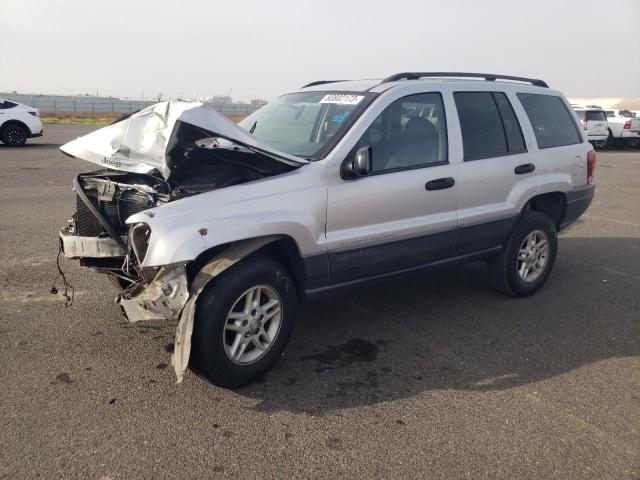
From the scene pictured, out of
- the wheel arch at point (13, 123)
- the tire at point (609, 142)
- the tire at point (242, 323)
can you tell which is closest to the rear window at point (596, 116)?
the tire at point (609, 142)

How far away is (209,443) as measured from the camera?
2883 mm

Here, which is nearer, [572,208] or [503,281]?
[503,281]

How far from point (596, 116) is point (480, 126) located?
70.7 ft

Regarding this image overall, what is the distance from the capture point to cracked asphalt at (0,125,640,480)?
277 centimetres

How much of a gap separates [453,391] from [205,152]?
2221mm

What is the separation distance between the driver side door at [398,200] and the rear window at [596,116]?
2165 cm

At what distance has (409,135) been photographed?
4219 mm

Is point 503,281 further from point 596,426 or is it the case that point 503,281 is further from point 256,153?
point 256,153

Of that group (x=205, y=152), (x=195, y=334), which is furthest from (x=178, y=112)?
(x=195, y=334)

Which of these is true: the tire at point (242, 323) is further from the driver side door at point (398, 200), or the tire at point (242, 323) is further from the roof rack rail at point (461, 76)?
the roof rack rail at point (461, 76)

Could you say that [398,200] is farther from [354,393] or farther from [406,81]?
[354,393]

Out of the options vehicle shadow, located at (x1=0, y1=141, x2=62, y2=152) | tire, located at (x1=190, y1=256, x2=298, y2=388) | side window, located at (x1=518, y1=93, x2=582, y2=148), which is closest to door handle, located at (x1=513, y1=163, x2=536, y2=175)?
side window, located at (x1=518, y1=93, x2=582, y2=148)

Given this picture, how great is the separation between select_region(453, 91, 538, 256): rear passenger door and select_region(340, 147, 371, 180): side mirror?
1.11 meters

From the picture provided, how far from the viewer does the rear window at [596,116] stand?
23.1m
